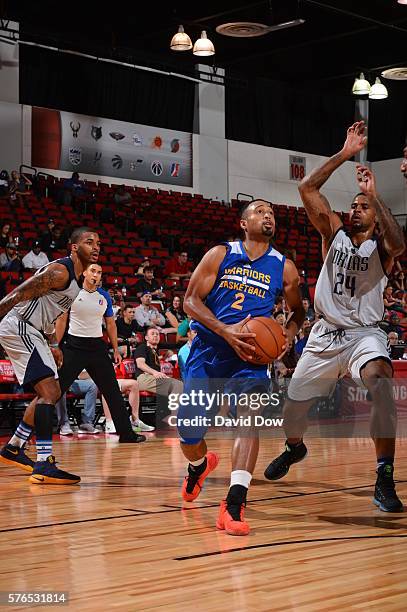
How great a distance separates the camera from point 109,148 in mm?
23500

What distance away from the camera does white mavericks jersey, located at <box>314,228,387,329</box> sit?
5.47 metres

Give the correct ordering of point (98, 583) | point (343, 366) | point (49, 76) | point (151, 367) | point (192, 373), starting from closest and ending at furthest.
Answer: point (98, 583) < point (192, 373) < point (343, 366) < point (151, 367) < point (49, 76)

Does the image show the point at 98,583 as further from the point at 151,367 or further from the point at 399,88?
the point at 399,88

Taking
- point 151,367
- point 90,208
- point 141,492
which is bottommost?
point 141,492

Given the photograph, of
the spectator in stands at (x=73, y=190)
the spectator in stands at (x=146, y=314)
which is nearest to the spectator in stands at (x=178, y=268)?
the spectator in stands at (x=73, y=190)

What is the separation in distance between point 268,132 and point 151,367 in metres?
17.3

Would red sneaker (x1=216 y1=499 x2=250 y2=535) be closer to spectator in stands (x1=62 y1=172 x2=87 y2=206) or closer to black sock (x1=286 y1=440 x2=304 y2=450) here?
black sock (x1=286 y1=440 x2=304 y2=450)

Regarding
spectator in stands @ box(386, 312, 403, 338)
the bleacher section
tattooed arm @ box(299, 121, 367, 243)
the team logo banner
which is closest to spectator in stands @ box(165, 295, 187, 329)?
the bleacher section

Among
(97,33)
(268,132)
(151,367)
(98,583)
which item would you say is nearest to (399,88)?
(268,132)

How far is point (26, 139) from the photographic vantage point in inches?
860

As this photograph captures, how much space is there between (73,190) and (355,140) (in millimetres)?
16005

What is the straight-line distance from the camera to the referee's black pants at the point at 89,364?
8078 millimetres

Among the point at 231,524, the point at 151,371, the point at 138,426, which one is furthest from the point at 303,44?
the point at 231,524

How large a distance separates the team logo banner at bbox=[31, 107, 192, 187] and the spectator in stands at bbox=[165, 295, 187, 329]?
8.86 m
